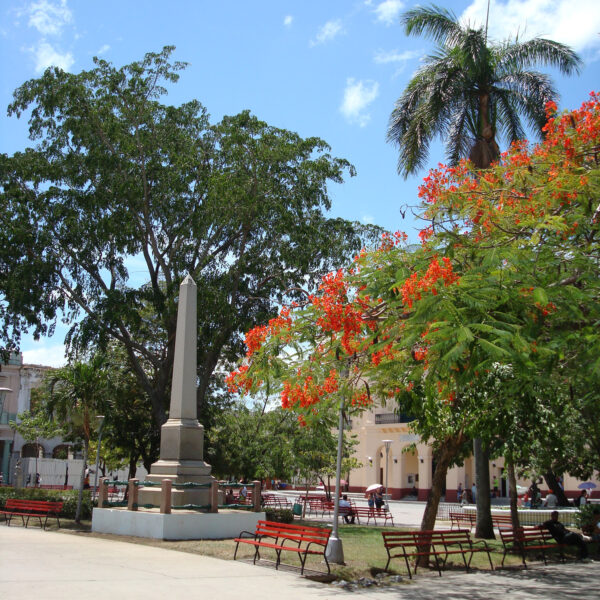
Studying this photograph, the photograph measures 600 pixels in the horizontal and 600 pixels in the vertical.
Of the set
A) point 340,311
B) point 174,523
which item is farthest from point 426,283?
point 174,523

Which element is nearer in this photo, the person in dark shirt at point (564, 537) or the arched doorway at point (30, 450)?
the person in dark shirt at point (564, 537)

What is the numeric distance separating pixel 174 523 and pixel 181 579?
16.9 feet

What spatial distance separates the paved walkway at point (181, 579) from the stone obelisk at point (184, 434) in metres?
2.70

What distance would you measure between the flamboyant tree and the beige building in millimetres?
38082

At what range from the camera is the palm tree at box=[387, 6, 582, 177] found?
67.8ft

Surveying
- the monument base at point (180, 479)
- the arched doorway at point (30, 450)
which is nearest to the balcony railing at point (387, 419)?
the arched doorway at point (30, 450)

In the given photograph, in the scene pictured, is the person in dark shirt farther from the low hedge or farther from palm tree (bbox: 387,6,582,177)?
the low hedge

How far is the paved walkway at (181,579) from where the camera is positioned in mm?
9258

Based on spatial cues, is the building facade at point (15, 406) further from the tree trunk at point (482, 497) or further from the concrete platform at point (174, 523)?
the tree trunk at point (482, 497)

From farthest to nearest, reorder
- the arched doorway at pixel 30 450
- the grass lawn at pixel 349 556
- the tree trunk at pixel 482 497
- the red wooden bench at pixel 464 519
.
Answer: the arched doorway at pixel 30 450 < the red wooden bench at pixel 464 519 < the tree trunk at pixel 482 497 < the grass lawn at pixel 349 556

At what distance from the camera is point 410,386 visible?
1117cm

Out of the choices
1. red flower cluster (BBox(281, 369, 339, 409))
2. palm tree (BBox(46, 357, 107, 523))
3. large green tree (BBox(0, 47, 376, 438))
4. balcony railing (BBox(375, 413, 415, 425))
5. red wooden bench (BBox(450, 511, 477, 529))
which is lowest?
red wooden bench (BBox(450, 511, 477, 529))

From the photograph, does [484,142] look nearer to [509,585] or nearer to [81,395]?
[509,585]

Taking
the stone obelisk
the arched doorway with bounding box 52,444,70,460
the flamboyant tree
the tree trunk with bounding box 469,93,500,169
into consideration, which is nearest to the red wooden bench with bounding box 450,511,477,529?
the stone obelisk
